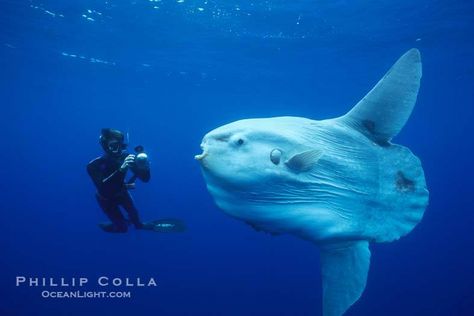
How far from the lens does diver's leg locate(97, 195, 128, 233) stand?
642 centimetres

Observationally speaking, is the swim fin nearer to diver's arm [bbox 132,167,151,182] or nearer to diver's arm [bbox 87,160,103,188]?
diver's arm [bbox 87,160,103,188]

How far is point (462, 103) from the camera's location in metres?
40.0

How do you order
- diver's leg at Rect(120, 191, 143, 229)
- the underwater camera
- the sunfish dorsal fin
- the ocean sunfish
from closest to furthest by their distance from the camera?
1. the ocean sunfish
2. the sunfish dorsal fin
3. the underwater camera
4. diver's leg at Rect(120, 191, 143, 229)

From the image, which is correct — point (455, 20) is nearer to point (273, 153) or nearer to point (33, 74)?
point (273, 153)

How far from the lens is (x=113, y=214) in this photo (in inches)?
260

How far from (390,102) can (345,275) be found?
5.55 ft

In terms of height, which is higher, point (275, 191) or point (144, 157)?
point (144, 157)

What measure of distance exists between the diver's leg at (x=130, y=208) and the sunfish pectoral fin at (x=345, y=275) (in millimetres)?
4245

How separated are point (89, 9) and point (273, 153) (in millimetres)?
14028

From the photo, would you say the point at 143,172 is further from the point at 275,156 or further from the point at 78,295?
the point at 78,295

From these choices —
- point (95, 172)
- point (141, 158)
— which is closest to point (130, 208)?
point (95, 172)

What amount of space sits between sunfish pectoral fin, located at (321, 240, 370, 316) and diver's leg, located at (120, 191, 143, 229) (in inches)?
167

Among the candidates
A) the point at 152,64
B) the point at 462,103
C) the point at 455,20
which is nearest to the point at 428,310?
the point at 455,20

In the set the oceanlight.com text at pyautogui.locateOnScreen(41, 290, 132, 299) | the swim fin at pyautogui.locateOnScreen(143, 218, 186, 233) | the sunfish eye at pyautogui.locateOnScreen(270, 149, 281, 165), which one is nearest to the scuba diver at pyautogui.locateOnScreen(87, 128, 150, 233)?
the swim fin at pyautogui.locateOnScreen(143, 218, 186, 233)
